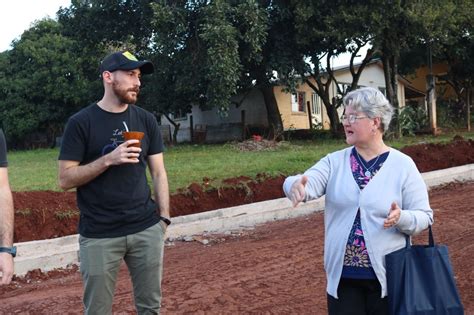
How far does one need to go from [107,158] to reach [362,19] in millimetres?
17219

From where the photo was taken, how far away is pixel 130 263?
366cm

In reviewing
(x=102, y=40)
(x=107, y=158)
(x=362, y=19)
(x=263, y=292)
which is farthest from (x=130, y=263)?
(x=102, y=40)

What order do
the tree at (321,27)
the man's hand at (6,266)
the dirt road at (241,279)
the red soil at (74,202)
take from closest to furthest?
the man's hand at (6,266) → the dirt road at (241,279) → the red soil at (74,202) → the tree at (321,27)

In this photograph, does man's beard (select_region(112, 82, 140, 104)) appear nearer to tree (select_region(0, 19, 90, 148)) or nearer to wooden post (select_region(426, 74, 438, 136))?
wooden post (select_region(426, 74, 438, 136))

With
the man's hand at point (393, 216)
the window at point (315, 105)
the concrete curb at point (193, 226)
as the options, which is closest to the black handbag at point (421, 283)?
the man's hand at point (393, 216)

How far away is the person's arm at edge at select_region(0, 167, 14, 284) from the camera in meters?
2.87

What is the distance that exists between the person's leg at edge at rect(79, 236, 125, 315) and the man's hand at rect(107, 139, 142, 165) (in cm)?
53

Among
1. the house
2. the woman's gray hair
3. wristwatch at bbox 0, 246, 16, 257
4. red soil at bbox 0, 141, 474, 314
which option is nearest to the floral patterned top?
the woman's gray hair

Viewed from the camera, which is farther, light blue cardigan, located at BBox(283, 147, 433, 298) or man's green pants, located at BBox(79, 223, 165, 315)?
man's green pants, located at BBox(79, 223, 165, 315)

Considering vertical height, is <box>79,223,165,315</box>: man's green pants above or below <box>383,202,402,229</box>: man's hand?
below

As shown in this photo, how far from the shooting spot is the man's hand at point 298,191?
2.87 metres

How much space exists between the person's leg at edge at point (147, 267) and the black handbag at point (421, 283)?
1.55m

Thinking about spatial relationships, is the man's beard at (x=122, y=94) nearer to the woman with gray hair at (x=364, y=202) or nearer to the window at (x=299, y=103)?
the woman with gray hair at (x=364, y=202)

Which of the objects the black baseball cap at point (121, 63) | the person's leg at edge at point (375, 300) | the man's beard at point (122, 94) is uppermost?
the black baseball cap at point (121, 63)
